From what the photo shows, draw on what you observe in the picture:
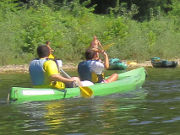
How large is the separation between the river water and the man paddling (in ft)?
1.54

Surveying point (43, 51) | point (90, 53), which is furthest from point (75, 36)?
point (43, 51)

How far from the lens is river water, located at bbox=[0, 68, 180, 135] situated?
25.0ft

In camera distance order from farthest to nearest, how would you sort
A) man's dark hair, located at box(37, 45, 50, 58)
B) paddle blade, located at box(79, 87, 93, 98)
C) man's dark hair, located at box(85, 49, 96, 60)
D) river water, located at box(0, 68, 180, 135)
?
man's dark hair, located at box(85, 49, 96, 60) → paddle blade, located at box(79, 87, 93, 98) → man's dark hair, located at box(37, 45, 50, 58) → river water, located at box(0, 68, 180, 135)

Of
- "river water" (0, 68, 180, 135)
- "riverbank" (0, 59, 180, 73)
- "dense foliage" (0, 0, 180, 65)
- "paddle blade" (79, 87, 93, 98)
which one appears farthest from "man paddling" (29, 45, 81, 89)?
"dense foliage" (0, 0, 180, 65)

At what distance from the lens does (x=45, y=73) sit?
35.8 ft

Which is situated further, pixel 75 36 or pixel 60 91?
pixel 75 36

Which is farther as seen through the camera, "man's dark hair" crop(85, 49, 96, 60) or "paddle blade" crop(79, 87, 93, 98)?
"man's dark hair" crop(85, 49, 96, 60)

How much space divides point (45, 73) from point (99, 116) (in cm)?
244

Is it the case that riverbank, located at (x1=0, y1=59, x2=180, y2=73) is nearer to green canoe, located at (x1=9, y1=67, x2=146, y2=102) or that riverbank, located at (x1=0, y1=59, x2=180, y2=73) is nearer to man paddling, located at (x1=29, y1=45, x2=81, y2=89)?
green canoe, located at (x1=9, y1=67, x2=146, y2=102)

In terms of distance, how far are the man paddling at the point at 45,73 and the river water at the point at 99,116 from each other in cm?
47

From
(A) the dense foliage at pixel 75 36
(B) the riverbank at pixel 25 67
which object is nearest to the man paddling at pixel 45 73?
(B) the riverbank at pixel 25 67

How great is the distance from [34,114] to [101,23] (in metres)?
20.1

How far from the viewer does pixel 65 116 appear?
8961mm

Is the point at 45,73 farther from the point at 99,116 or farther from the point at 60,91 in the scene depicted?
the point at 99,116
